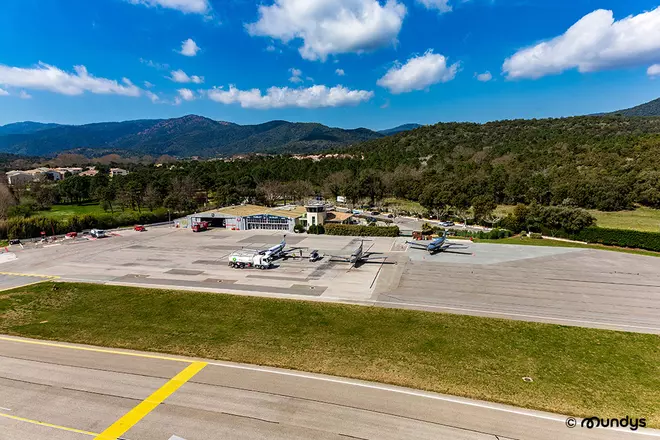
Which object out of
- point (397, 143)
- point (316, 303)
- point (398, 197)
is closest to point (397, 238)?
point (316, 303)

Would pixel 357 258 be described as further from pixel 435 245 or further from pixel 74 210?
pixel 74 210

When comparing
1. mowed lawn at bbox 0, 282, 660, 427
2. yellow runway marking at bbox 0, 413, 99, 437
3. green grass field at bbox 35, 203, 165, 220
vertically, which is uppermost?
green grass field at bbox 35, 203, 165, 220

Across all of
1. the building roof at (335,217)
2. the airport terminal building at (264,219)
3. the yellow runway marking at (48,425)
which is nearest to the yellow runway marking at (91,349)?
the yellow runway marking at (48,425)

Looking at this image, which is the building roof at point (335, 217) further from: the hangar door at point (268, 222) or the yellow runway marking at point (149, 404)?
the yellow runway marking at point (149, 404)

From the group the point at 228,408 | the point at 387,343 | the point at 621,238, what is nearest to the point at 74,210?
the point at 228,408

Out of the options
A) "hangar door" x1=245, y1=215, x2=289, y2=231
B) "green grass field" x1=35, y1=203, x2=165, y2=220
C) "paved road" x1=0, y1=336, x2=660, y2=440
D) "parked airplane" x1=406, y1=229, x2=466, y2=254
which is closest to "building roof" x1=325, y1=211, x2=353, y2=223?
"hangar door" x1=245, y1=215, x2=289, y2=231

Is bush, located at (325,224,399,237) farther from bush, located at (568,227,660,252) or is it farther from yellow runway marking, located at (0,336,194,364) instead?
yellow runway marking, located at (0,336,194,364)
